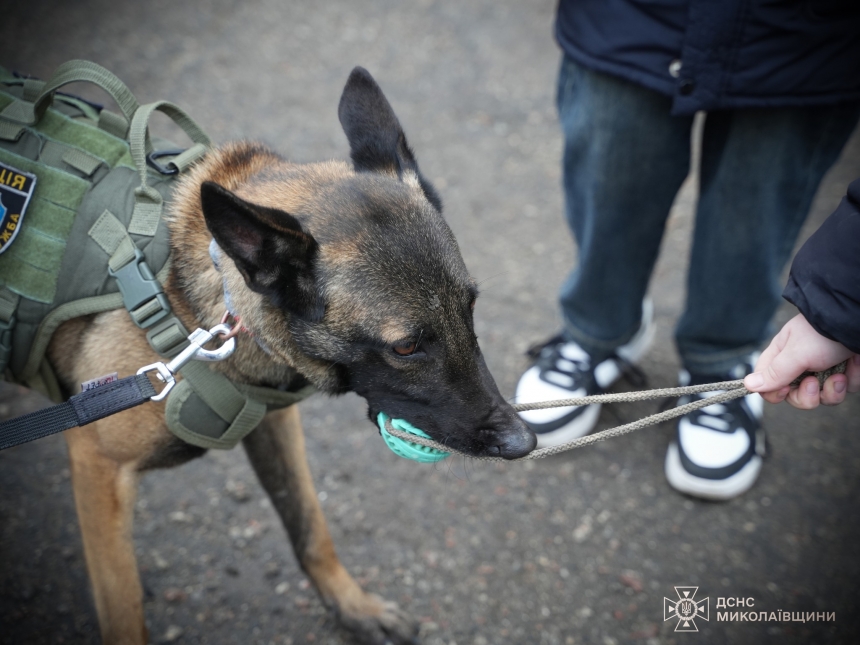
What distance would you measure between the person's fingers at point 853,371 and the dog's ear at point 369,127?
1.23 meters

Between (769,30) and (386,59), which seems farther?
(386,59)

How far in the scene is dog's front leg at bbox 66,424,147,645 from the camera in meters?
1.97

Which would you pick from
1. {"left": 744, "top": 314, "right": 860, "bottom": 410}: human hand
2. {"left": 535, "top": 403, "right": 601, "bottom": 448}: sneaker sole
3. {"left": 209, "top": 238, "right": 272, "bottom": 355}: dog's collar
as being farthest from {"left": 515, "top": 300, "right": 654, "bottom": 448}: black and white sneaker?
{"left": 209, "top": 238, "right": 272, "bottom": 355}: dog's collar

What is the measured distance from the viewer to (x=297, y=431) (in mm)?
2441

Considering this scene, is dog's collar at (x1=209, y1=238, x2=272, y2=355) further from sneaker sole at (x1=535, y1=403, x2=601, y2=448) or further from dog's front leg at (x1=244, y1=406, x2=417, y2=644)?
sneaker sole at (x1=535, y1=403, x2=601, y2=448)

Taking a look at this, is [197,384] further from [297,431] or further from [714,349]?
[714,349]

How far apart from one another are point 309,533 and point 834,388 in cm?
183

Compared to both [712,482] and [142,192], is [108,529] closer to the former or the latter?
[142,192]

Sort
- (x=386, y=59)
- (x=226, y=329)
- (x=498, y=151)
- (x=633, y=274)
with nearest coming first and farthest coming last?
(x=226, y=329) < (x=633, y=274) < (x=498, y=151) < (x=386, y=59)

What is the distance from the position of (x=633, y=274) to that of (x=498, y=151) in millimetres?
2238

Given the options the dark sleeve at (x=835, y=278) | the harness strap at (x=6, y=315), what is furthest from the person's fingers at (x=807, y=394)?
the harness strap at (x=6, y=315)

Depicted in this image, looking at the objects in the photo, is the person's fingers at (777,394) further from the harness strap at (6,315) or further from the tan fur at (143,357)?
the harness strap at (6,315)

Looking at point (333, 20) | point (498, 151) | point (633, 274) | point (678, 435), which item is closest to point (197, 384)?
point (633, 274)

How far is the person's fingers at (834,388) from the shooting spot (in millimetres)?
1692
